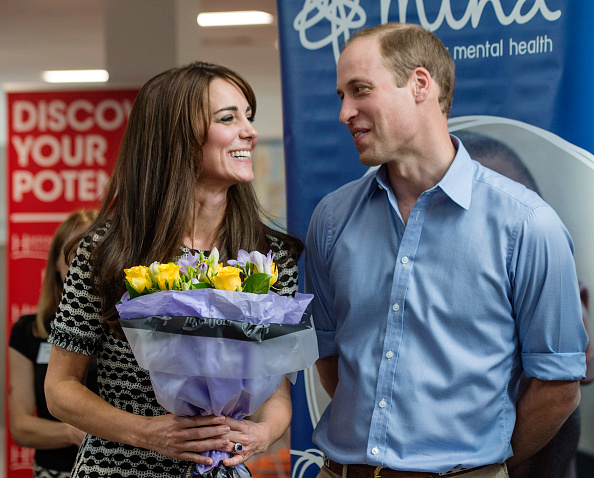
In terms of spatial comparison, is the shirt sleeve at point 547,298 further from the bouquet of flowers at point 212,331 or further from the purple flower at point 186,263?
the purple flower at point 186,263

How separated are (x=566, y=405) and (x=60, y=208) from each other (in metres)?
3.84

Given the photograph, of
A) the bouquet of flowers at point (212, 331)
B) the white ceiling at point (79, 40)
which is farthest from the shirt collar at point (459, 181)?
the white ceiling at point (79, 40)

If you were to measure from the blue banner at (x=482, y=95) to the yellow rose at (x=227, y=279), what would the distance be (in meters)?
0.95

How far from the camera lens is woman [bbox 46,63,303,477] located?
1.72 m

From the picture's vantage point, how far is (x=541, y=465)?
2057mm

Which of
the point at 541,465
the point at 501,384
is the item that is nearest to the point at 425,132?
the point at 501,384

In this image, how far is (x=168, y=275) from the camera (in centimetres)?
139

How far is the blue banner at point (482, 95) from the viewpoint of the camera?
2.05 metres

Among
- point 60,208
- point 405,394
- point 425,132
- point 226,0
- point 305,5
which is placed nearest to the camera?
point 405,394

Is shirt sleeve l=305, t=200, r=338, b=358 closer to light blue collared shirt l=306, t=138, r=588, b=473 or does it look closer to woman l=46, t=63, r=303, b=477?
woman l=46, t=63, r=303, b=477

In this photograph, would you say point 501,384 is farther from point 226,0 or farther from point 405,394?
point 226,0

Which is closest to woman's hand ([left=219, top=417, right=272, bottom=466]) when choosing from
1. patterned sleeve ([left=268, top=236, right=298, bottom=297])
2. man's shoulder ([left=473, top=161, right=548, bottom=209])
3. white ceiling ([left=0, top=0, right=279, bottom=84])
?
patterned sleeve ([left=268, top=236, right=298, bottom=297])

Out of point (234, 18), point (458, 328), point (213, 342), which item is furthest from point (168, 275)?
point (234, 18)

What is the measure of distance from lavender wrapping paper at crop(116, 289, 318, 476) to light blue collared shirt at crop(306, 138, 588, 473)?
0.37 meters
